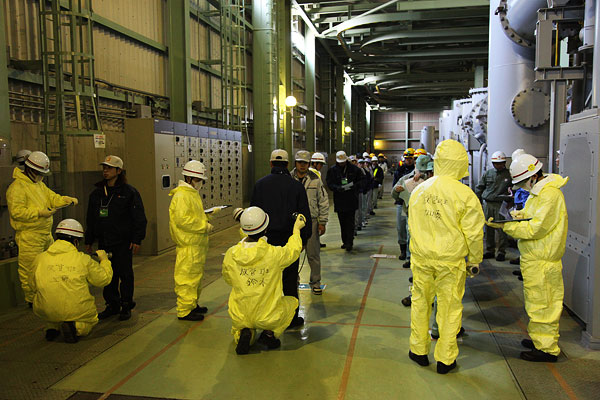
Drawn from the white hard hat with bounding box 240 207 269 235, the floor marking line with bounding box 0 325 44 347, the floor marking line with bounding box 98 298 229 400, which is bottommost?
the floor marking line with bounding box 98 298 229 400

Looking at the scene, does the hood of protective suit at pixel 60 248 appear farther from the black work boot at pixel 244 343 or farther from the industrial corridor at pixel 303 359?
the black work boot at pixel 244 343

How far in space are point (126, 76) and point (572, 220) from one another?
27.2 feet

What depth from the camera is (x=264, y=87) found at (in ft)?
47.4

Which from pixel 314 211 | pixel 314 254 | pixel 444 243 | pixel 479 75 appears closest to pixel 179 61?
pixel 314 211

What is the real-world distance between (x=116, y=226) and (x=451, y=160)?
360 cm

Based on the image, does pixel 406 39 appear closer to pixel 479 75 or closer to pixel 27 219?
pixel 479 75

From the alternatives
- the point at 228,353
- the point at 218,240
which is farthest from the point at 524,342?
the point at 218,240

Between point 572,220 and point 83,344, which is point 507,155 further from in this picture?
point 83,344

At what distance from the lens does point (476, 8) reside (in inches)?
653

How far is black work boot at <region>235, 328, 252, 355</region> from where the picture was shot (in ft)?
13.7

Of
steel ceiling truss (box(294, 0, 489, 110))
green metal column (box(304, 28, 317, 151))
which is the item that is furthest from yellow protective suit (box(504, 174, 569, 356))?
green metal column (box(304, 28, 317, 151))

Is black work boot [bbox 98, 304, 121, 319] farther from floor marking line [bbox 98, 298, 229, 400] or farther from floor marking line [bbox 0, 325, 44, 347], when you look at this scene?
floor marking line [bbox 98, 298, 229, 400]

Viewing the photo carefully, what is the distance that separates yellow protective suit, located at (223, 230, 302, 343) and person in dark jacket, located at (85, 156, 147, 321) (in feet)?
5.31

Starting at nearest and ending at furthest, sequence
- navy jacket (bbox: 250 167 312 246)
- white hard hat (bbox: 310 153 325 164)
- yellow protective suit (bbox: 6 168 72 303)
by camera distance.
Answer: navy jacket (bbox: 250 167 312 246) < yellow protective suit (bbox: 6 168 72 303) < white hard hat (bbox: 310 153 325 164)
